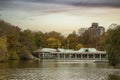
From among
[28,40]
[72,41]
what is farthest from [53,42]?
[28,40]

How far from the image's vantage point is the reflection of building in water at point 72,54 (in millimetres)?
107838

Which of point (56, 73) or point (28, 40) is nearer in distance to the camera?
point (56, 73)

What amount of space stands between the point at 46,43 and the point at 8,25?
24869mm

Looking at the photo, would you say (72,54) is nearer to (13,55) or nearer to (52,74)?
(13,55)

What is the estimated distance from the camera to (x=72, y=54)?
11000cm

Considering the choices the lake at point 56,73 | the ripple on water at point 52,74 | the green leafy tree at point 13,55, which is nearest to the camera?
the ripple on water at point 52,74

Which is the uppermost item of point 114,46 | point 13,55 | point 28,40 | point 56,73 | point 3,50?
point 28,40

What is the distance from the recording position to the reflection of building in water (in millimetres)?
107838

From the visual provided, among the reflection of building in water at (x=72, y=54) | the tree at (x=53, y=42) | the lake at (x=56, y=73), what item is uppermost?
the tree at (x=53, y=42)

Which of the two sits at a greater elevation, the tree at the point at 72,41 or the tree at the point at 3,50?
the tree at the point at 72,41

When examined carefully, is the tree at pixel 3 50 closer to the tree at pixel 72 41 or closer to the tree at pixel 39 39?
the tree at pixel 39 39

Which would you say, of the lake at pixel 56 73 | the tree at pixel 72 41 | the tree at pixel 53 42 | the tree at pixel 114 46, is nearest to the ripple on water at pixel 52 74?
the lake at pixel 56 73

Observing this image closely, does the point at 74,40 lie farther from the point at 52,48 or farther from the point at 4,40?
the point at 4,40

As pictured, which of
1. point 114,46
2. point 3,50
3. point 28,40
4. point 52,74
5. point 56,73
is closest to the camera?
point 52,74
